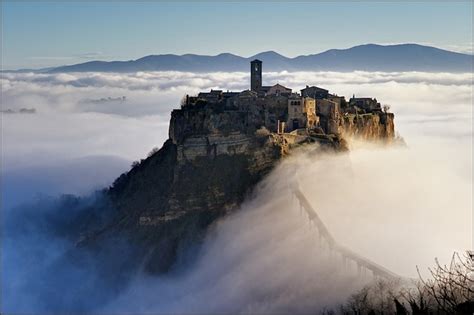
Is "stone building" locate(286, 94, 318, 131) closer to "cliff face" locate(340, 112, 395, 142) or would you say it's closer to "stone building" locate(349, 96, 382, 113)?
"cliff face" locate(340, 112, 395, 142)

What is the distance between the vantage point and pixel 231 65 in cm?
13700

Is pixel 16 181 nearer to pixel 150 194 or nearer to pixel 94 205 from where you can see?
pixel 94 205

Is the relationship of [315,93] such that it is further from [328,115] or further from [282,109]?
[282,109]

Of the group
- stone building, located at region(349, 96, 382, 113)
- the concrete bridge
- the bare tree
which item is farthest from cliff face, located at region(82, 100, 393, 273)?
the bare tree

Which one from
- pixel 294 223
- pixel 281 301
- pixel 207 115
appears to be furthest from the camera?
pixel 207 115

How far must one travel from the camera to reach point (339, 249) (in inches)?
1861

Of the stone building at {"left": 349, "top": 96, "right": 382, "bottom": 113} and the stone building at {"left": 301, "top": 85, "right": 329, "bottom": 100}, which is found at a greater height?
the stone building at {"left": 301, "top": 85, "right": 329, "bottom": 100}

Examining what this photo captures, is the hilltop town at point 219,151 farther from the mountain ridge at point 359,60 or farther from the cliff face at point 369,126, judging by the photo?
the mountain ridge at point 359,60

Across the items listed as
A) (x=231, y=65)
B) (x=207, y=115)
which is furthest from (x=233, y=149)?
(x=231, y=65)

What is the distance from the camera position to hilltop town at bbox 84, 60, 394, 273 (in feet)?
176

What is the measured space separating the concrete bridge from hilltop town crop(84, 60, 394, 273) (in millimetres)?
3216

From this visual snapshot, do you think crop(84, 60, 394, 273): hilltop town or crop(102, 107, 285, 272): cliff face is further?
crop(102, 107, 285, 272): cliff face

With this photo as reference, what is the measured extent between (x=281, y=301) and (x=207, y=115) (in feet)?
53.7

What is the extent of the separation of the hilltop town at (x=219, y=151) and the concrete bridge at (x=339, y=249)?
3216mm
